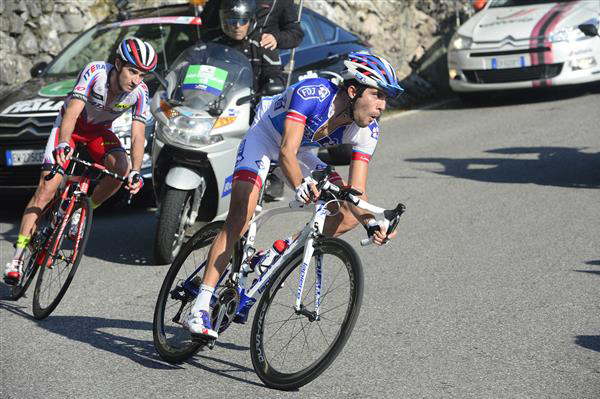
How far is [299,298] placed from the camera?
16.8 ft

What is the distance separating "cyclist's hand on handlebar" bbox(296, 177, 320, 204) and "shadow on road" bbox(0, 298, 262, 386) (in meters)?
1.08

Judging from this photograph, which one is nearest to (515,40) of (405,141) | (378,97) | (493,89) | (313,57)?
(493,89)

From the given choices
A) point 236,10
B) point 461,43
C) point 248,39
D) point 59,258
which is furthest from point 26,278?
point 461,43

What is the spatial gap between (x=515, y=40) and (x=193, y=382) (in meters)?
11.1

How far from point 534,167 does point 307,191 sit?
705 centimetres

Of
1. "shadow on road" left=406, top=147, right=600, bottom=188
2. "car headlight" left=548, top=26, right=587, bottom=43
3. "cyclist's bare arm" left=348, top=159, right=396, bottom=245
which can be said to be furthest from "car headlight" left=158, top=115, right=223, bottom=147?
"car headlight" left=548, top=26, right=587, bottom=43

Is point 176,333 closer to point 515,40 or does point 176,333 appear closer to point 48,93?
point 48,93

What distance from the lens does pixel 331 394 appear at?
512cm

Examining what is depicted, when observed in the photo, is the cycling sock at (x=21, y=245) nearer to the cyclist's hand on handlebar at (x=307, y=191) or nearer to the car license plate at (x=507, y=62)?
the cyclist's hand on handlebar at (x=307, y=191)

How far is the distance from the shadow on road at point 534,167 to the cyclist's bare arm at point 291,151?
5.91 m

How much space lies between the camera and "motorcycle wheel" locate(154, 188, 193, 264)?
787cm

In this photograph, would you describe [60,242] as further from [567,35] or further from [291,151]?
[567,35]

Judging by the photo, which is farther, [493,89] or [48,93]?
Answer: [493,89]

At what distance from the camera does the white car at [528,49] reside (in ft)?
48.9
